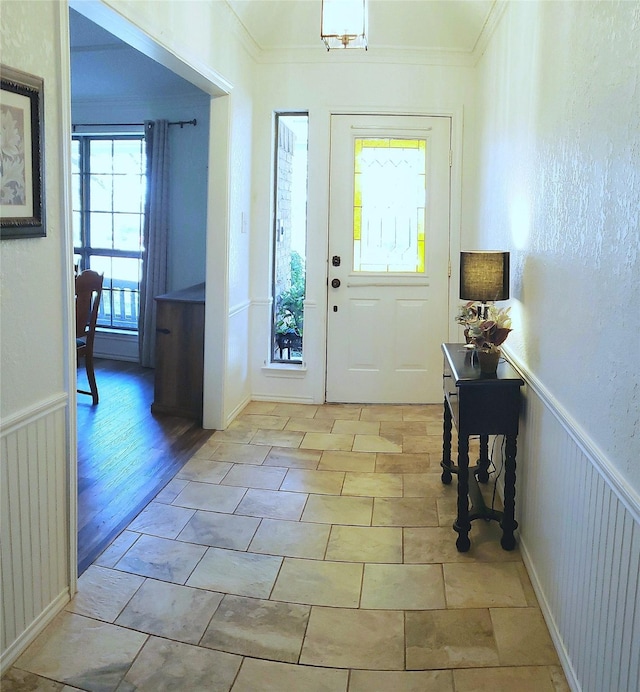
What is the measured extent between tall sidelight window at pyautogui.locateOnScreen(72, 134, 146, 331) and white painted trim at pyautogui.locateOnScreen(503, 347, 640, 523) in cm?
470

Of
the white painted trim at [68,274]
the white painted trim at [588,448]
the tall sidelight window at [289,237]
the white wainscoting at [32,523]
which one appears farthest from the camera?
the tall sidelight window at [289,237]

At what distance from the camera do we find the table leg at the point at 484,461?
12.6 ft

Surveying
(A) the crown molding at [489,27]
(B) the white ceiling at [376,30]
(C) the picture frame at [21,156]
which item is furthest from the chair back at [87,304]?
(A) the crown molding at [489,27]

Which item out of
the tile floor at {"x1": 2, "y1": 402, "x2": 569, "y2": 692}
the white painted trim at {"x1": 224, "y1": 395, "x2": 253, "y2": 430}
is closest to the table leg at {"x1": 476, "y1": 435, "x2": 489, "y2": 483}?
the tile floor at {"x1": 2, "y1": 402, "x2": 569, "y2": 692}

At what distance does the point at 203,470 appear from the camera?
404 centimetres

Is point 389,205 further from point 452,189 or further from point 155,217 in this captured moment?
point 155,217

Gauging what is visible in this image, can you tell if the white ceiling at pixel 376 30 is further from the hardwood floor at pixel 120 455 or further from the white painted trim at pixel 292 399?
the hardwood floor at pixel 120 455

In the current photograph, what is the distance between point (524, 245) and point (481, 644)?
170 cm

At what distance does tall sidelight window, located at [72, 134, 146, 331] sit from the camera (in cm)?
679

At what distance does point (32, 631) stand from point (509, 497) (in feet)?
6.35

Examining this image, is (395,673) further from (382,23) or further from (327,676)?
(382,23)

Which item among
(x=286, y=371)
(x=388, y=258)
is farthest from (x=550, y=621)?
(x=388, y=258)

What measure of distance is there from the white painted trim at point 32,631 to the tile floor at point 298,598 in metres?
0.02

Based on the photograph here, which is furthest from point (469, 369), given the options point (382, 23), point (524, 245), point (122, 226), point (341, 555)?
point (122, 226)
